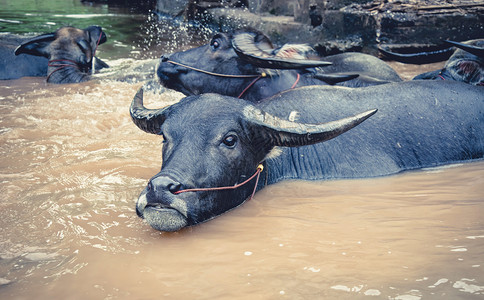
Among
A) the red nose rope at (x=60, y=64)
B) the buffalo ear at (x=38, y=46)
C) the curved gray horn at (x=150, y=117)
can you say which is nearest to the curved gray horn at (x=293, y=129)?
the curved gray horn at (x=150, y=117)

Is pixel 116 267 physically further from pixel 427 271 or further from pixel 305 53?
pixel 305 53

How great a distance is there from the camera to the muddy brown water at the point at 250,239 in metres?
2.02

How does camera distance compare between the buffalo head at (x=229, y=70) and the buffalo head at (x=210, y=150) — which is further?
the buffalo head at (x=229, y=70)

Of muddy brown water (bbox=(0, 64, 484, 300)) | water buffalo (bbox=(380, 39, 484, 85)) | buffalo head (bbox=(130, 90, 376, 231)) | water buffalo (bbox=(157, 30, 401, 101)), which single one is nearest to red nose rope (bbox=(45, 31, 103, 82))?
water buffalo (bbox=(157, 30, 401, 101))

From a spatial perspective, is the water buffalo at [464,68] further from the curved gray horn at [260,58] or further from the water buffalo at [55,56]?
the water buffalo at [55,56]

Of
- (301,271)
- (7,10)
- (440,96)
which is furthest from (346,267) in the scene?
(7,10)

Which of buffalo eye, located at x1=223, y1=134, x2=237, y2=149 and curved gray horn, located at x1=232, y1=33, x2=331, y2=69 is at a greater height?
curved gray horn, located at x1=232, y1=33, x2=331, y2=69

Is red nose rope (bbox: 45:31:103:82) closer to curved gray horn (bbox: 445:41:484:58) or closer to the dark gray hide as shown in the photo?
the dark gray hide

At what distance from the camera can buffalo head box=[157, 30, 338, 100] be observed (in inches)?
181

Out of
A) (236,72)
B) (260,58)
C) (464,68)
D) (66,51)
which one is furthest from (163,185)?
(66,51)

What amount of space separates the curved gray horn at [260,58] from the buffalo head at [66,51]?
3.70 meters

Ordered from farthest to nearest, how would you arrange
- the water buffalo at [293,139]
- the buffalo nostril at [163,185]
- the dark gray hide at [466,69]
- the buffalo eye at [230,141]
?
the dark gray hide at [466,69] → the buffalo eye at [230,141] → the water buffalo at [293,139] → the buffalo nostril at [163,185]

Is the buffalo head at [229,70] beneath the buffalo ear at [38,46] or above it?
above

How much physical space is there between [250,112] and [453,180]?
1.50 meters
